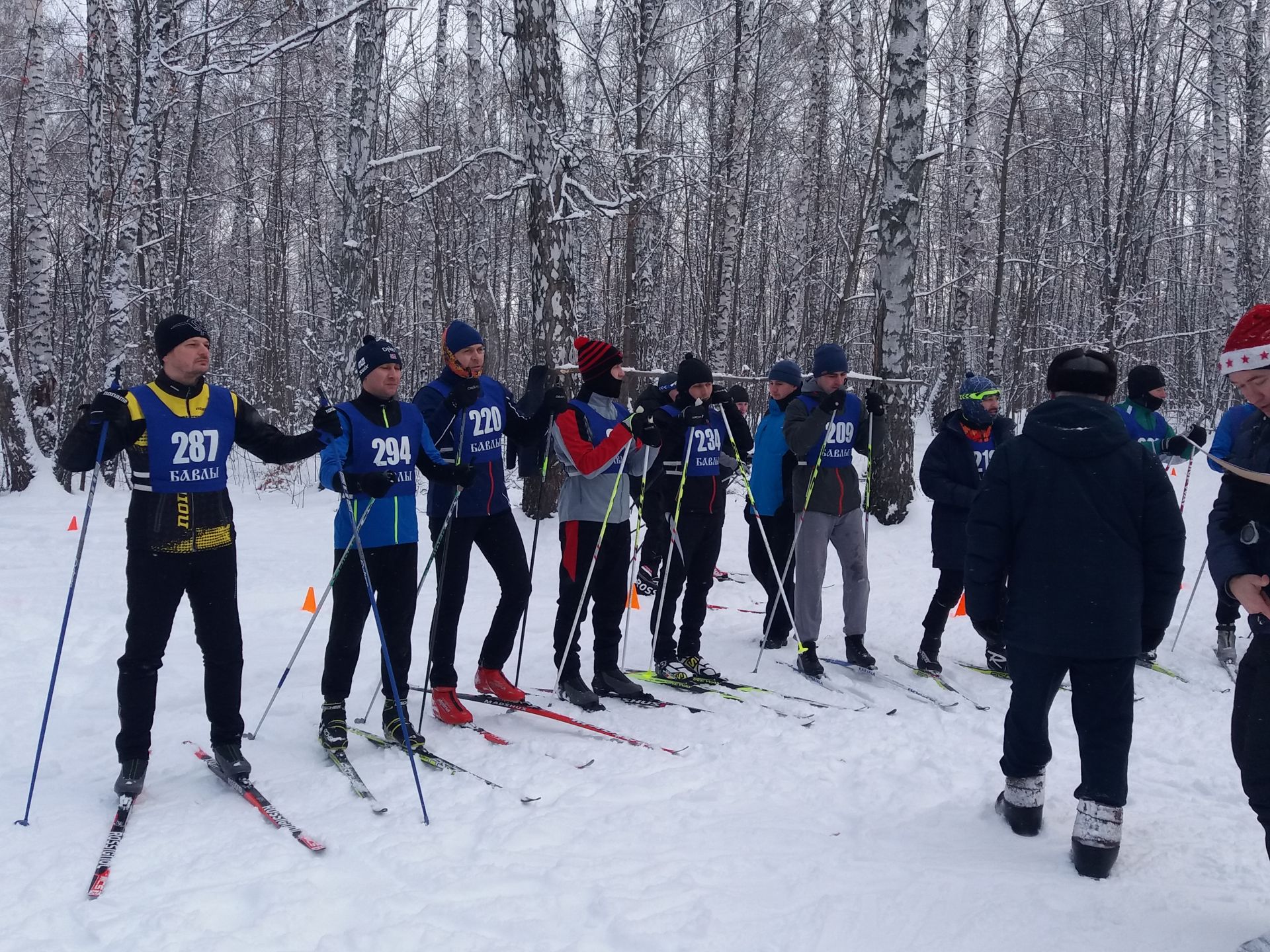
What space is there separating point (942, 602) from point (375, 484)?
3774 mm

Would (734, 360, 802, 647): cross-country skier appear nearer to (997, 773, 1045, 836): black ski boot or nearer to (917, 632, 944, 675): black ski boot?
(917, 632, 944, 675): black ski boot

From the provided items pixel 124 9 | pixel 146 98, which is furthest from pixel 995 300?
pixel 124 9

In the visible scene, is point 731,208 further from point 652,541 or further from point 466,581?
point 466,581

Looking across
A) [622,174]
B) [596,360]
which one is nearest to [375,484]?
[596,360]

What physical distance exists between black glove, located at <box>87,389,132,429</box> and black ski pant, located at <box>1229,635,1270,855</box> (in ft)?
13.2

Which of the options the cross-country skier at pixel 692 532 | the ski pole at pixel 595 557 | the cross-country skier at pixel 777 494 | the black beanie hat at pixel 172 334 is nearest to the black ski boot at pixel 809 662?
the cross-country skier at pixel 777 494

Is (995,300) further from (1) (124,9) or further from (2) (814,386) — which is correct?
(1) (124,9)

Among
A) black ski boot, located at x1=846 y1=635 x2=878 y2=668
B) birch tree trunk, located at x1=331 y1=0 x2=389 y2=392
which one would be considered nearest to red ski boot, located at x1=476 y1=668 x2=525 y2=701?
black ski boot, located at x1=846 y1=635 x2=878 y2=668

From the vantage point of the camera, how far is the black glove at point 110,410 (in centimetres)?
352

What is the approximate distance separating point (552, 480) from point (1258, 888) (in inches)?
291

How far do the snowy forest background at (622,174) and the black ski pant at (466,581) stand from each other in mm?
4570

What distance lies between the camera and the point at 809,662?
5.78m

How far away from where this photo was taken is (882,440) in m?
10.4

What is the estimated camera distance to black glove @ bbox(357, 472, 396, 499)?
4.10 m
